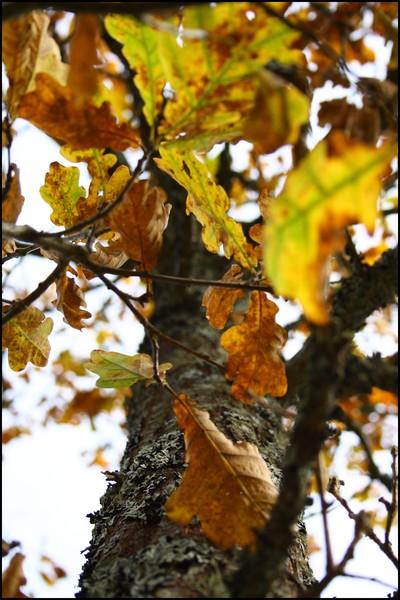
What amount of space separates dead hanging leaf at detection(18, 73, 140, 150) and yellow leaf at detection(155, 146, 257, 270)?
2.4 inches

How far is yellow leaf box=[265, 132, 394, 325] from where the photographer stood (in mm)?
372

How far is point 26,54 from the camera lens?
2.11 ft

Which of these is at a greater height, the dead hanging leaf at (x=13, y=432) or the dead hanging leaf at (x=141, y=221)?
the dead hanging leaf at (x=13, y=432)

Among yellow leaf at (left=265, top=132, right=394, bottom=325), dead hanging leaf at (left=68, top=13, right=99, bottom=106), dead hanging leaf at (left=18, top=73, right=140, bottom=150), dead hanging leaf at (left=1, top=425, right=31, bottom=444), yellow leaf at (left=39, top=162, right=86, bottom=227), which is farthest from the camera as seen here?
dead hanging leaf at (left=1, top=425, right=31, bottom=444)

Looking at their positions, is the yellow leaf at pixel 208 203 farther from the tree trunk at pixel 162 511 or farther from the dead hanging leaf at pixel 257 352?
the tree trunk at pixel 162 511

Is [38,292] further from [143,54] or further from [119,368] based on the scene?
[143,54]

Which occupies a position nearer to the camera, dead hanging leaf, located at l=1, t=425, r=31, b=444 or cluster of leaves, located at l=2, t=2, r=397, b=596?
cluster of leaves, located at l=2, t=2, r=397, b=596

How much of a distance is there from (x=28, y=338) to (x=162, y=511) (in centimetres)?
35

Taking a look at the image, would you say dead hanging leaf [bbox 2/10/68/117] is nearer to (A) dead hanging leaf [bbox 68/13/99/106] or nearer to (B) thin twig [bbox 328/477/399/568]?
(A) dead hanging leaf [bbox 68/13/99/106]

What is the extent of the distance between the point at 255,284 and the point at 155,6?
418 mm

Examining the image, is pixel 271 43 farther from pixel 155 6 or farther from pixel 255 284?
pixel 255 284

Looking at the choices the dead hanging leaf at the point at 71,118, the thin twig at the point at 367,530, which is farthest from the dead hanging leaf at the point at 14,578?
the dead hanging leaf at the point at 71,118

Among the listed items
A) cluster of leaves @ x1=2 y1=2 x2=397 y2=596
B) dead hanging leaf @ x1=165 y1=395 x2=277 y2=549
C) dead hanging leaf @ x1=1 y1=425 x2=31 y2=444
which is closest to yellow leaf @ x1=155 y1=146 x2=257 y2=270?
cluster of leaves @ x1=2 y1=2 x2=397 y2=596

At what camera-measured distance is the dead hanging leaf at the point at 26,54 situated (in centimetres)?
63
